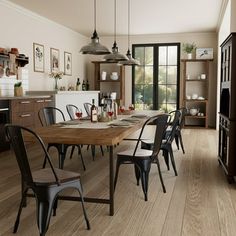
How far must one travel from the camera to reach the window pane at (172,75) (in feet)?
32.6

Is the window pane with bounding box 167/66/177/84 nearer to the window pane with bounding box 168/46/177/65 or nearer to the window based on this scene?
the window

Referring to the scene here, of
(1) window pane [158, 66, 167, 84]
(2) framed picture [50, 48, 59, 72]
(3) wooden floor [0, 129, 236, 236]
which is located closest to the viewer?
(3) wooden floor [0, 129, 236, 236]

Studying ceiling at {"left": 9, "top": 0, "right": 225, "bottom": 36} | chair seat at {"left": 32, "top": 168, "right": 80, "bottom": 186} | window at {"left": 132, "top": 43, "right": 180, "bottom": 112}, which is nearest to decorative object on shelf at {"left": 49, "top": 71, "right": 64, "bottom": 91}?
ceiling at {"left": 9, "top": 0, "right": 225, "bottom": 36}

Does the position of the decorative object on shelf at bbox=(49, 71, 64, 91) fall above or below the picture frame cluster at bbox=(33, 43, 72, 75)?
below

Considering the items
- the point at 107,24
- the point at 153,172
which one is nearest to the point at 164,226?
the point at 153,172

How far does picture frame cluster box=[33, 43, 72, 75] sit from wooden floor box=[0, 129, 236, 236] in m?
3.29

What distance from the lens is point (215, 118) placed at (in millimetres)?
9695

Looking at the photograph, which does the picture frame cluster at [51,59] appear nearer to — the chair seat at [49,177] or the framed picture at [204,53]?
the framed picture at [204,53]

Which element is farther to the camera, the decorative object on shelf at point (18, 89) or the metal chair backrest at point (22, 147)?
the decorative object on shelf at point (18, 89)

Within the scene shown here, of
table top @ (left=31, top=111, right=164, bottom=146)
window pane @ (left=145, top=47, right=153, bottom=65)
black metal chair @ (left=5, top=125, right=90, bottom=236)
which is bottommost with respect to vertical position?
black metal chair @ (left=5, top=125, right=90, bottom=236)

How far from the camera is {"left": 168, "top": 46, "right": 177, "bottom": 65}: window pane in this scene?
9922 mm

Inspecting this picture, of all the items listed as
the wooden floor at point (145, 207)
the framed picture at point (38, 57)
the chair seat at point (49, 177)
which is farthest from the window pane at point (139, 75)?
the chair seat at point (49, 177)

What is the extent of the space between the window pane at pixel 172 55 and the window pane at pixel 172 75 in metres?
0.15

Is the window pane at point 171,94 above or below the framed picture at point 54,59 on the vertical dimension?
below
